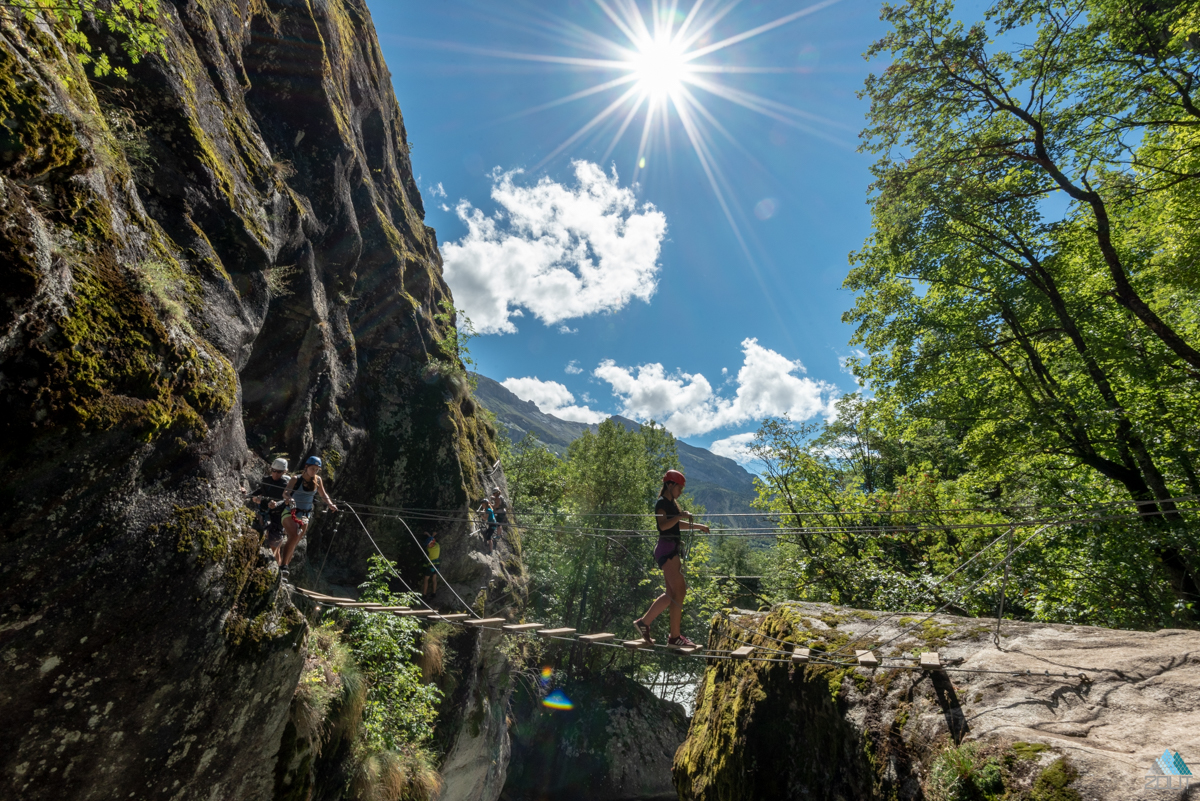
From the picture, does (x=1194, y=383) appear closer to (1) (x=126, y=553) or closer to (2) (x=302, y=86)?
(1) (x=126, y=553)

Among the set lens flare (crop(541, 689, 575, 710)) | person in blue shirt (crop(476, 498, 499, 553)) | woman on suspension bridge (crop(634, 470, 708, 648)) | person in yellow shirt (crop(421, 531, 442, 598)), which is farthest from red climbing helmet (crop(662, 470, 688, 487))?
lens flare (crop(541, 689, 575, 710))

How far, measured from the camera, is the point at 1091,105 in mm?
8570

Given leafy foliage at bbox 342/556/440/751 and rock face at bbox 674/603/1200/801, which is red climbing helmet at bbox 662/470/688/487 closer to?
rock face at bbox 674/603/1200/801

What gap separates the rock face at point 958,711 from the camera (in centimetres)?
293

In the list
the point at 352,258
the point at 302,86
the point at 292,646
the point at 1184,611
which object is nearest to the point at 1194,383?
the point at 1184,611

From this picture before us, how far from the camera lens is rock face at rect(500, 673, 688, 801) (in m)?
24.4

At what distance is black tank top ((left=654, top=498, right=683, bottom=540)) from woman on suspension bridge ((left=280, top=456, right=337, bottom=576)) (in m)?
5.42

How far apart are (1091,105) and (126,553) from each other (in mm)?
15820

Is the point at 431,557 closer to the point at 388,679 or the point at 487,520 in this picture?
the point at 487,520

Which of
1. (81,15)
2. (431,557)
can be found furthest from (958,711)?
(431,557)

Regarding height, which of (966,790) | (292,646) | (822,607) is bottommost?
(966,790)

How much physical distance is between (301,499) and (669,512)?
627 centimetres

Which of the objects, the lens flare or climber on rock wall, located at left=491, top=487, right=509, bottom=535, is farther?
the lens flare

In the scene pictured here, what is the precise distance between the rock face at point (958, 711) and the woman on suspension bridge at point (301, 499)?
7.39m
